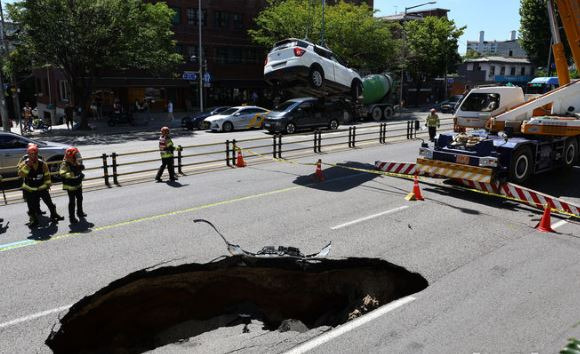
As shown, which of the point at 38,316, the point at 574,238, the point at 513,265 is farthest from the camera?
the point at 574,238

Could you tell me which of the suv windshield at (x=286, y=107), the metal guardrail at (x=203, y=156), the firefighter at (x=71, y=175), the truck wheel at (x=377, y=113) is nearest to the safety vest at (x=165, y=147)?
the metal guardrail at (x=203, y=156)

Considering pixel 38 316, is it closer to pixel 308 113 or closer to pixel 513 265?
pixel 513 265

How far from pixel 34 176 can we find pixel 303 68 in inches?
357

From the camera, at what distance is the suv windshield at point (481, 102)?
14.1 m

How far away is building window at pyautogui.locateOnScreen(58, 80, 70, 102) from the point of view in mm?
42381

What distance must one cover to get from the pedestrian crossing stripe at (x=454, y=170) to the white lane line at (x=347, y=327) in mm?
6193

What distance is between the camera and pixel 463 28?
56031 millimetres

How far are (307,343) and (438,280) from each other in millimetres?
2598

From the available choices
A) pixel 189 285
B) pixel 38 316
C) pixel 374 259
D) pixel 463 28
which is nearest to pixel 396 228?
pixel 374 259

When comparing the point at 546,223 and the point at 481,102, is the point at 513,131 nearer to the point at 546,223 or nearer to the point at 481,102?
the point at 481,102

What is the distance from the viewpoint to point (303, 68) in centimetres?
1558

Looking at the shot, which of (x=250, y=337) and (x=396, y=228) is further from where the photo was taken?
(x=396, y=228)

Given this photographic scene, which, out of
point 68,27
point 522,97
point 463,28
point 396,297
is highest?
point 463,28

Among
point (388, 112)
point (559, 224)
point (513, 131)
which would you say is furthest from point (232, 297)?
point (388, 112)
